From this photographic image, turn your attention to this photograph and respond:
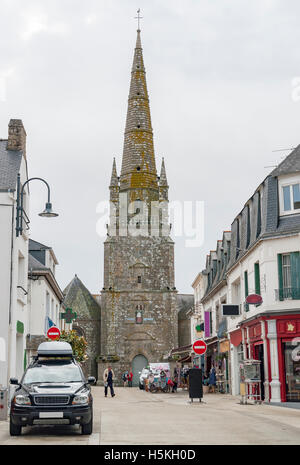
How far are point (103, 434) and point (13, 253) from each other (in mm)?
9948

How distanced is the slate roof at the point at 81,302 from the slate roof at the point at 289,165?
151 feet

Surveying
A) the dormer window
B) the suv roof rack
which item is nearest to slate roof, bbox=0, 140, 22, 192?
the suv roof rack

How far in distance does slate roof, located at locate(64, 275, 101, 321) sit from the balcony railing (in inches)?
1824

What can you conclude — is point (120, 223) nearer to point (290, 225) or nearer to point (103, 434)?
point (290, 225)

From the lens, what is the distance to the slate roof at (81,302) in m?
68.6

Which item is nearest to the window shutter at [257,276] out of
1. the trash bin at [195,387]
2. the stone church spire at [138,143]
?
the trash bin at [195,387]

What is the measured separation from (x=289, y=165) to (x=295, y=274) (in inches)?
176

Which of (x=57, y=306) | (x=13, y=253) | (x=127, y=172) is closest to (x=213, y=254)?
(x=57, y=306)

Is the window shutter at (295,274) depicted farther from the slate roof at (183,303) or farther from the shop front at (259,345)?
the slate roof at (183,303)

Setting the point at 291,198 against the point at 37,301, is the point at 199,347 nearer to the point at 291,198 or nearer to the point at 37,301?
the point at 291,198

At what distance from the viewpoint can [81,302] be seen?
69812 mm
